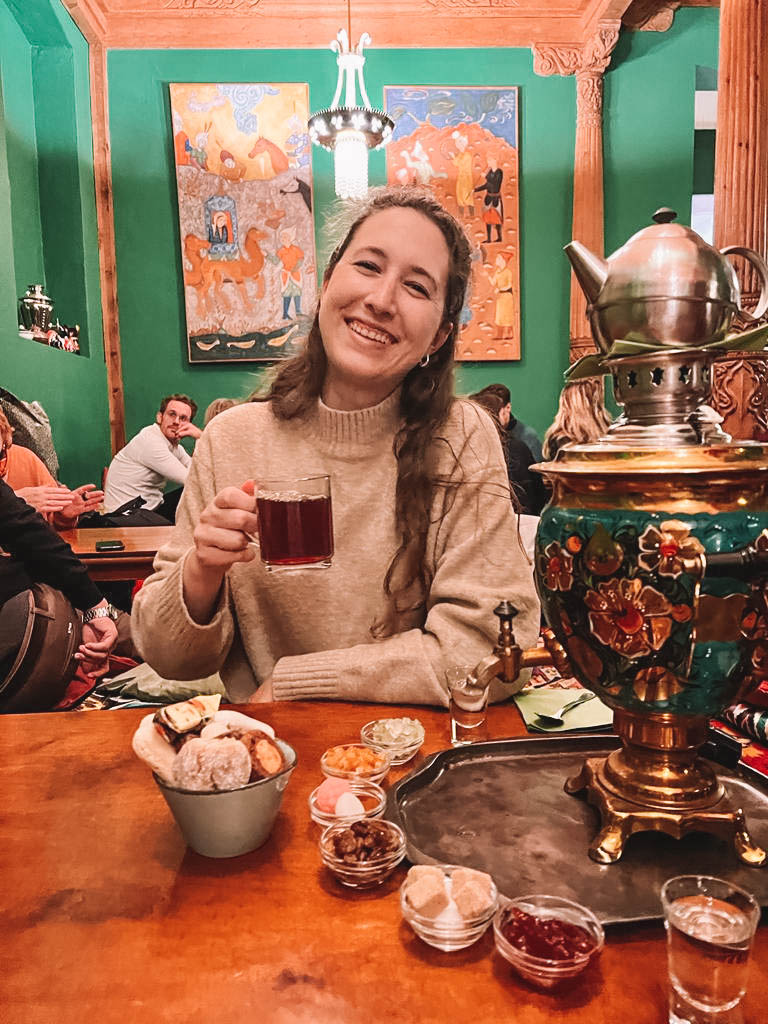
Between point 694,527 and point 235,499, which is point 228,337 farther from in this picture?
point 694,527

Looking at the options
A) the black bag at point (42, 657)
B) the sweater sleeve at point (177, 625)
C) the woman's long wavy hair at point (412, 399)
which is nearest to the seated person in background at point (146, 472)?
the black bag at point (42, 657)

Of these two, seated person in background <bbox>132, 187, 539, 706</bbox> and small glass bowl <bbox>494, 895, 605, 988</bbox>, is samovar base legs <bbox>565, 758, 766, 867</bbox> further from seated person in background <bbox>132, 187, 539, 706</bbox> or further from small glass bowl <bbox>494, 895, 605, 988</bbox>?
seated person in background <bbox>132, 187, 539, 706</bbox>

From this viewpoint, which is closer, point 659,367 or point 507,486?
point 659,367

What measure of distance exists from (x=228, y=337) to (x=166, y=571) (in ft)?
17.3

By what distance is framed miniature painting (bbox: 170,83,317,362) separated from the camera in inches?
242

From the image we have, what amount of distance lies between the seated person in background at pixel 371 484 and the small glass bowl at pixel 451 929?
637 millimetres

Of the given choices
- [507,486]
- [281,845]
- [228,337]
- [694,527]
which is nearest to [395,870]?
[281,845]

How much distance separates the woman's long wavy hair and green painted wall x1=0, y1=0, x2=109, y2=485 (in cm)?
392

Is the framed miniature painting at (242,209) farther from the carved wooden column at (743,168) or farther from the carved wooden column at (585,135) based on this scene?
the carved wooden column at (743,168)

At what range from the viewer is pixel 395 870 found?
2.42 feet

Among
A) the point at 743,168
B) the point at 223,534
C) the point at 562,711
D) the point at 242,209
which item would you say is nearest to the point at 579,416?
the point at 743,168

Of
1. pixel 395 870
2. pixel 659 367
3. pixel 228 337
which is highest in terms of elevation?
pixel 228 337

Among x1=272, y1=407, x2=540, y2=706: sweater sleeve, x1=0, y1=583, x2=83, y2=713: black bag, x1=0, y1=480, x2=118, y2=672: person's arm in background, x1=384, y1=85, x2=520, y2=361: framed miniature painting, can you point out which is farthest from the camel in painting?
x1=272, y1=407, x2=540, y2=706: sweater sleeve

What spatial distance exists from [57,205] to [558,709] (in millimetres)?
5910
